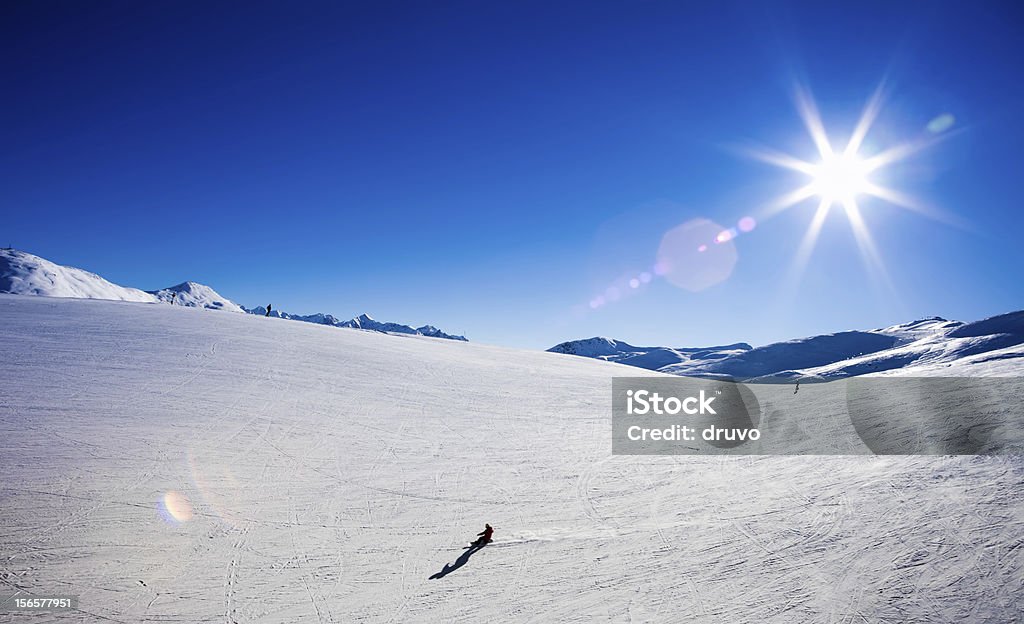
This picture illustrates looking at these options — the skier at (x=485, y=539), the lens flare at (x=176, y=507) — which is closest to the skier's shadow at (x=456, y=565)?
the skier at (x=485, y=539)

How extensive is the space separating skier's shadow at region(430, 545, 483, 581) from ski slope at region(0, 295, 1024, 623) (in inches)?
4.0

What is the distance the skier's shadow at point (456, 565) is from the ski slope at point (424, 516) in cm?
10

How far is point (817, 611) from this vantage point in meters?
9.16

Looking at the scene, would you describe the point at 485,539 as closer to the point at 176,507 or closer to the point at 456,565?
the point at 456,565

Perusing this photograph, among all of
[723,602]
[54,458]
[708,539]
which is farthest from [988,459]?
[54,458]

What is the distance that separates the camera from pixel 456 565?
10.9 metres

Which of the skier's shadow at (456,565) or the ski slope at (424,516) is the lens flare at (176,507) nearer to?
the ski slope at (424,516)

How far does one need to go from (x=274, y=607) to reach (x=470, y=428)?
12.6 meters

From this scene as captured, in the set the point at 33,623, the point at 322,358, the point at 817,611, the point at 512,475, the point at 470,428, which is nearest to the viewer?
the point at 33,623

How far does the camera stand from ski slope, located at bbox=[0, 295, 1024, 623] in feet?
31.0

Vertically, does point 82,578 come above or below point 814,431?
below

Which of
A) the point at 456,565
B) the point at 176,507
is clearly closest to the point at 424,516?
the point at 456,565

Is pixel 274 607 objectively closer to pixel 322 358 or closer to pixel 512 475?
pixel 512 475

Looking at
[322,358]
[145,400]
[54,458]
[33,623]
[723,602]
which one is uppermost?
[322,358]
